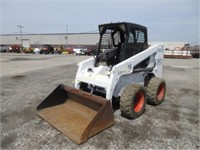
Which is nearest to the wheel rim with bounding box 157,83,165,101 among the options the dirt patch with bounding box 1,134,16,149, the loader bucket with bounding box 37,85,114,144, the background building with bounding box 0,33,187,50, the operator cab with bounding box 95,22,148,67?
the operator cab with bounding box 95,22,148,67

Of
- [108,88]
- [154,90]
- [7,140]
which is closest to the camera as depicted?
[7,140]

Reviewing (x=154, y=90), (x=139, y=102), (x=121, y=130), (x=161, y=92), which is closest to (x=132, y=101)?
(x=139, y=102)

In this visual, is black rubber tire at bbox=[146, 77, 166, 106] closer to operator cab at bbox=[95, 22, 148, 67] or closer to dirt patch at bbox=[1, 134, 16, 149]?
operator cab at bbox=[95, 22, 148, 67]

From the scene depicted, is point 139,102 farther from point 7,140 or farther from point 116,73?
point 7,140

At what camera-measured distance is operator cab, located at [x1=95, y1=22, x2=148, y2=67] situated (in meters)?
4.60

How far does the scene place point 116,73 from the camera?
396 cm

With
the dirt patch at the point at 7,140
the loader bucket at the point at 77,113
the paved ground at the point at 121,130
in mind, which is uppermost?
the loader bucket at the point at 77,113

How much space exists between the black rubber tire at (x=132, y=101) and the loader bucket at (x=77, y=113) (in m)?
0.42

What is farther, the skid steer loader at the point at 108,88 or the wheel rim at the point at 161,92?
the wheel rim at the point at 161,92

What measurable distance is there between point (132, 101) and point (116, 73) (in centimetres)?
69

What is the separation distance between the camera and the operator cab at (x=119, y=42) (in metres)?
4.60

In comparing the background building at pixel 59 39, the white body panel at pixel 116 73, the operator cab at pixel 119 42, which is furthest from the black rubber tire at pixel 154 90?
the background building at pixel 59 39

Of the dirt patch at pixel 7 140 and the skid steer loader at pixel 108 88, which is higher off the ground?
the skid steer loader at pixel 108 88

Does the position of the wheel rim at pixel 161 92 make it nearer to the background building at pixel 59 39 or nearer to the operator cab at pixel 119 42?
the operator cab at pixel 119 42
